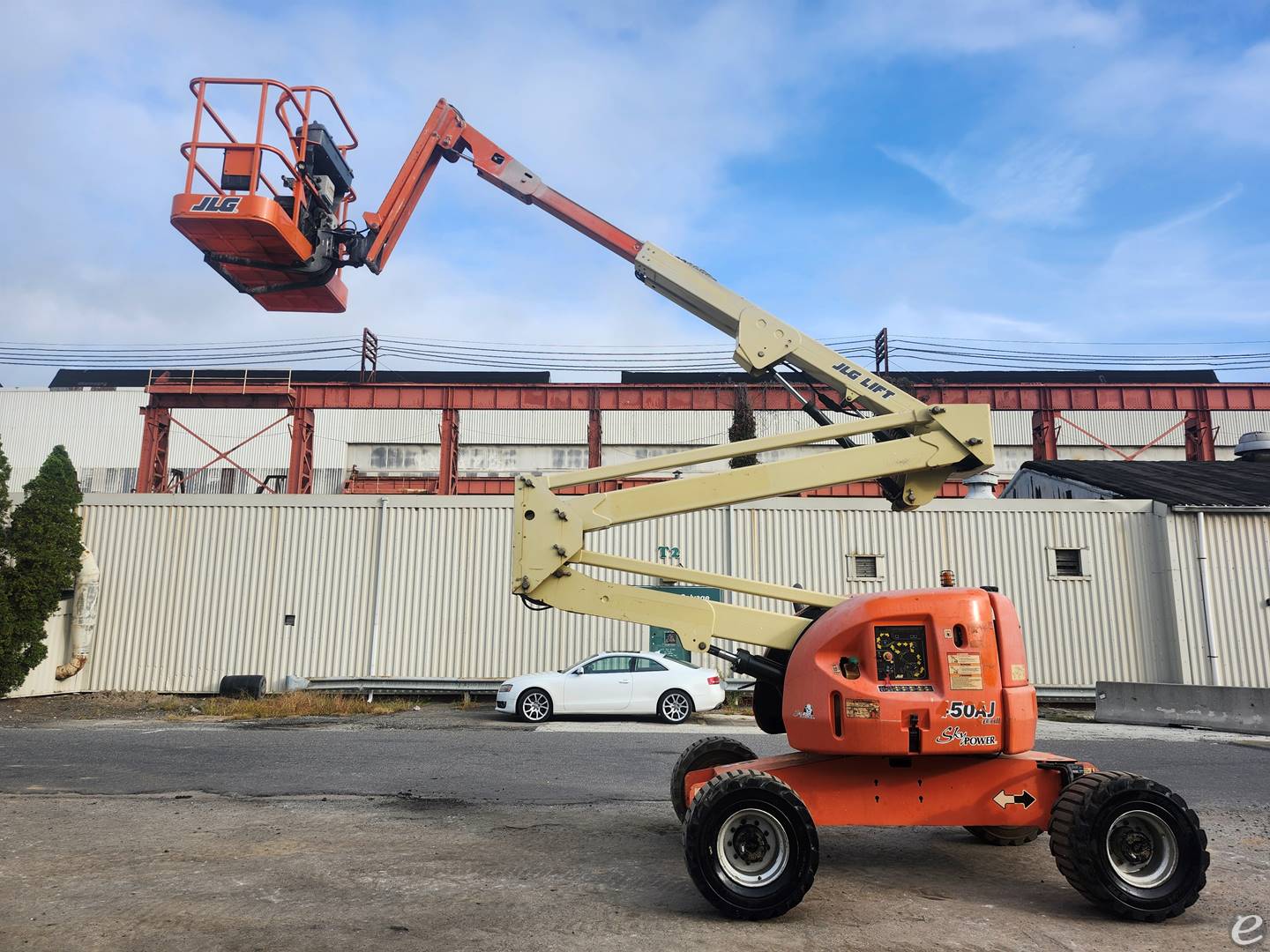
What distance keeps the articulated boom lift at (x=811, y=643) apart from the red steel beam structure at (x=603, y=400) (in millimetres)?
20030

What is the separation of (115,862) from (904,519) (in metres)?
16.5

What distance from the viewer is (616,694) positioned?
15.1 meters

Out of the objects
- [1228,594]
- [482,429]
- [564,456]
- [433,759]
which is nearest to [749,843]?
[433,759]

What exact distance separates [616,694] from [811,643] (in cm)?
978

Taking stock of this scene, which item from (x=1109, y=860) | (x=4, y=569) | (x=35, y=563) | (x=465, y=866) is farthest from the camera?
(x=35, y=563)

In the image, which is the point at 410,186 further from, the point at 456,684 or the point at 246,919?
the point at 456,684

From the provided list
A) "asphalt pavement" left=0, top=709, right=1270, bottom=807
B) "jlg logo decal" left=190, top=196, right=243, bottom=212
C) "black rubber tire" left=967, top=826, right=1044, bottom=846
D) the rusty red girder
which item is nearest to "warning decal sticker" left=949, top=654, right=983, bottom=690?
"black rubber tire" left=967, top=826, right=1044, bottom=846

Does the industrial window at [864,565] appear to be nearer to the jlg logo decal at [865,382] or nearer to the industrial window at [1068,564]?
the industrial window at [1068,564]

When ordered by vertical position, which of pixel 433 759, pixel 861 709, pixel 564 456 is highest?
pixel 564 456

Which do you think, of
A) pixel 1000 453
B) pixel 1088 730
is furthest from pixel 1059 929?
pixel 1000 453

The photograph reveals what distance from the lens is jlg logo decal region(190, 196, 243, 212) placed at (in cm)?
792

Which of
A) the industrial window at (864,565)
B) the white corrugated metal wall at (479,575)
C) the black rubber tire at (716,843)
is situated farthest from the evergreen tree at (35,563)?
the black rubber tire at (716,843)

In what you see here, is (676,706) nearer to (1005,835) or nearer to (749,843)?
(1005,835)

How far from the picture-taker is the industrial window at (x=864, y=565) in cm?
1923
